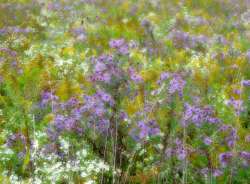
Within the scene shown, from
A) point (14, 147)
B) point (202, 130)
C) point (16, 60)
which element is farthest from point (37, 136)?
point (16, 60)

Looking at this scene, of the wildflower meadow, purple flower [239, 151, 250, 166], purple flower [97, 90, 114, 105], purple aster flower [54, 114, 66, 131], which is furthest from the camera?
purple aster flower [54, 114, 66, 131]

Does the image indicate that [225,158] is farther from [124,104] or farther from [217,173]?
[124,104]

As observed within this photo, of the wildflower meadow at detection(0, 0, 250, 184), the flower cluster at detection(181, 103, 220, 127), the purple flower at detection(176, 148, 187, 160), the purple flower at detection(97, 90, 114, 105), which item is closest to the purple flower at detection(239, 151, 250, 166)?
the wildflower meadow at detection(0, 0, 250, 184)

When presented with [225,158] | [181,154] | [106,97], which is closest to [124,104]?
[106,97]

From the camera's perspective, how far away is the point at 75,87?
5.43m

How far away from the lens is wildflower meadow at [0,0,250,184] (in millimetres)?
3664

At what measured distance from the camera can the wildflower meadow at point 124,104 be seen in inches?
144

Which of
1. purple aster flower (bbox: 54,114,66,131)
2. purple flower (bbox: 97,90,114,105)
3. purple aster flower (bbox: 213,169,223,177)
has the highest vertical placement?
purple flower (bbox: 97,90,114,105)

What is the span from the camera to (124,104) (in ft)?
15.1

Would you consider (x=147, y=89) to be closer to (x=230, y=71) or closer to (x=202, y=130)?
(x=230, y=71)

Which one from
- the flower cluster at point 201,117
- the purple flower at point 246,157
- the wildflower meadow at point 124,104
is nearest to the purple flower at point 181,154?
the wildflower meadow at point 124,104

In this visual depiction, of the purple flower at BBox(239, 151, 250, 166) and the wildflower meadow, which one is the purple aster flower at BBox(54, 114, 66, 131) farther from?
the purple flower at BBox(239, 151, 250, 166)

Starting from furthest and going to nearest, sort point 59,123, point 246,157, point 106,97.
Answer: point 59,123 → point 106,97 → point 246,157

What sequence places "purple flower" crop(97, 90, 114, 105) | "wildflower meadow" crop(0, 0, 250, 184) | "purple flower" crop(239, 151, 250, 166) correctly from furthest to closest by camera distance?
1. "purple flower" crop(97, 90, 114, 105)
2. "wildflower meadow" crop(0, 0, 250, 184)
3. "purple flower" crop(239, 151, 250, 166)
